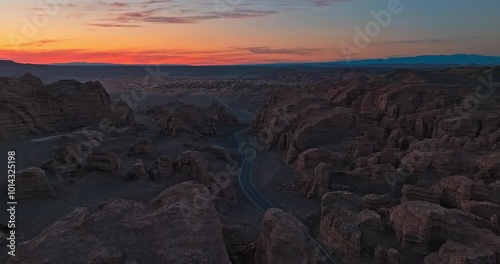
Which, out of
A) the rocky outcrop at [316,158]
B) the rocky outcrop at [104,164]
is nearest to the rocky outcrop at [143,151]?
the rocky outcrop at [104,164]

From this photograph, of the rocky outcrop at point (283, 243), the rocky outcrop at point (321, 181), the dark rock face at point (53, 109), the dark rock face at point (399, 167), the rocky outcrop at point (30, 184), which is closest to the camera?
the rocky outcrop at point (283, 243)

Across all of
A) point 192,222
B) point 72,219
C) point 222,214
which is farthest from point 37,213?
point 192,222

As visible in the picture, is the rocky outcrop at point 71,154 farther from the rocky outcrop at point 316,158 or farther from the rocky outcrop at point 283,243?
the rocky outcrop at point 283,243

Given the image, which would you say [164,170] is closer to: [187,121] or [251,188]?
[251,188]

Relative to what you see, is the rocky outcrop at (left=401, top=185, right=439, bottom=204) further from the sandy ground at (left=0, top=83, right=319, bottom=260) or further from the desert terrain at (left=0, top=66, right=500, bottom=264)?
the sandy ground at (left=0, top=83, right=319, bottom=260)

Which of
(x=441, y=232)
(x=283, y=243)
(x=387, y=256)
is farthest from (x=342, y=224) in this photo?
(x=283, y=243)

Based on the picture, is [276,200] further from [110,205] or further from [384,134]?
[110,205]

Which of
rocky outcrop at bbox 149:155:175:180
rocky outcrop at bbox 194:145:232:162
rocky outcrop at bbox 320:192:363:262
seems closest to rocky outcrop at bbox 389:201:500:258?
rocky outcrop at bbox 320:192:363:262
